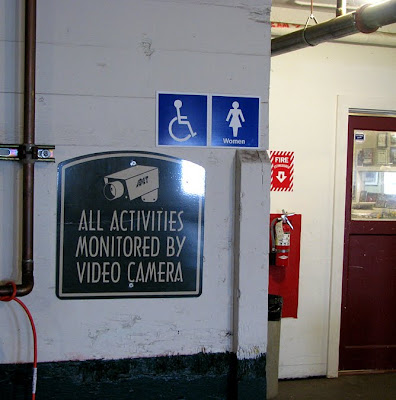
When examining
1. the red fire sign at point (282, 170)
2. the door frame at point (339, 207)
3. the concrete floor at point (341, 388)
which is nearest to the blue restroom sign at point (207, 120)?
the red fire sign at point (282, 170)

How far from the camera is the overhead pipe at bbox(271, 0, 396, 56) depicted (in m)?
2.92

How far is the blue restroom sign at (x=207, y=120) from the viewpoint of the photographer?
2.46m

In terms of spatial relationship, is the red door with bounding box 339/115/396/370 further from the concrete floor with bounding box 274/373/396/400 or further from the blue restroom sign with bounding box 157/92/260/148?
the blue restroom sign with bounding box 157/92/260/148

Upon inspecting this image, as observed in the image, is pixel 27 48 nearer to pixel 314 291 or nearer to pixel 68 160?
pixel 68 160

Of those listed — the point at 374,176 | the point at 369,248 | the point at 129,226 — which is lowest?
the point at 369,248

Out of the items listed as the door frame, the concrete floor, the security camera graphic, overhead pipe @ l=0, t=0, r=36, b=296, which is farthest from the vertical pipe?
the door frame

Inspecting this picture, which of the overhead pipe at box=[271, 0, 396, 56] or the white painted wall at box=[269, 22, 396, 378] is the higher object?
the overhead pipe at box=[271, 0, 396, 56]

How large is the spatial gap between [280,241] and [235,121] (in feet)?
5.56

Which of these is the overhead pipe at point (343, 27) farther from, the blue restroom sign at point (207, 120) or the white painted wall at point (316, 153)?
the blue restroom sign at point (207, 120)

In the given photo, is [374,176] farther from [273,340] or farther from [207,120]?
[207,120]

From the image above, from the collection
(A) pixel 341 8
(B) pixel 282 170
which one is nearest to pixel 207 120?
(A) pixel 341 8

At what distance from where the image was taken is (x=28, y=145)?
88.8 inches

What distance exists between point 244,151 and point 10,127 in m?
1.11

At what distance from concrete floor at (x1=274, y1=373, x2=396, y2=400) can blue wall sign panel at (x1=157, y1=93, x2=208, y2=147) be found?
2413mm
